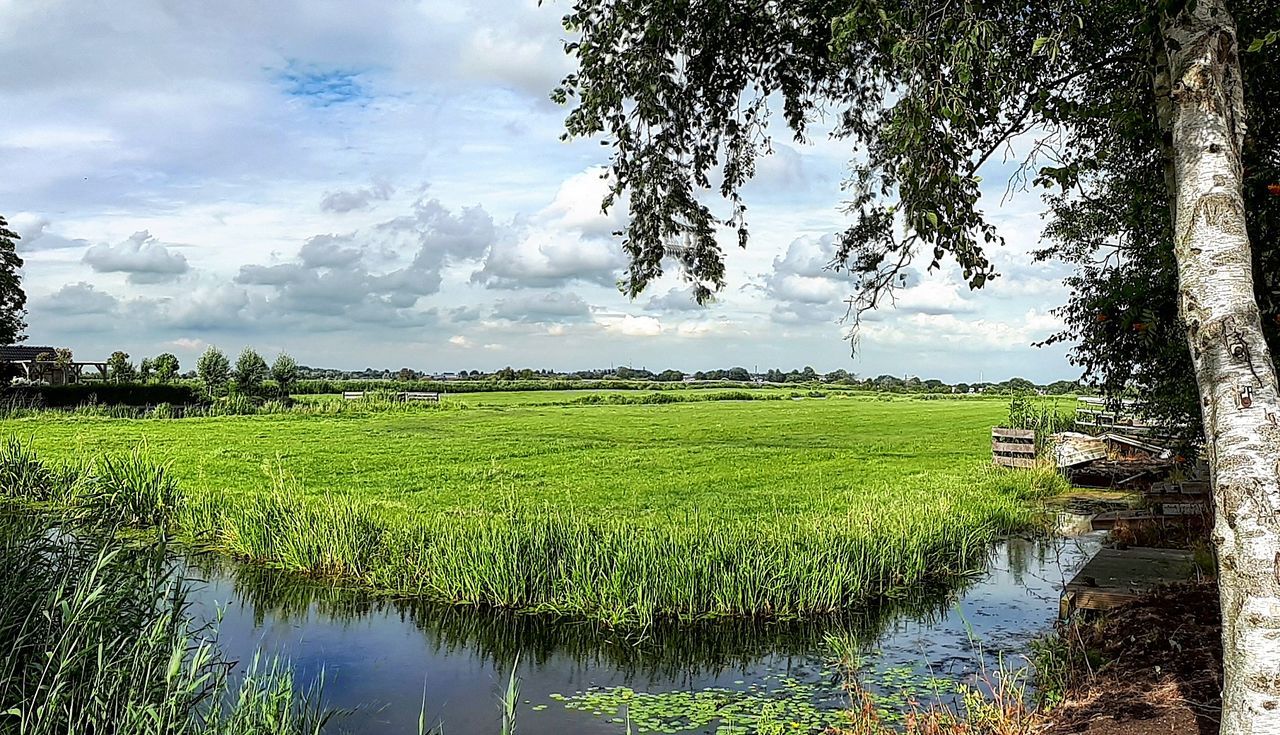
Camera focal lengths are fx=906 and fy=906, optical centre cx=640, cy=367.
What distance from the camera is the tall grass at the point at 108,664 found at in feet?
15.3

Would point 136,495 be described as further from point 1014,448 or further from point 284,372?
point 284,372

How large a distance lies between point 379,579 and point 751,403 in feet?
206

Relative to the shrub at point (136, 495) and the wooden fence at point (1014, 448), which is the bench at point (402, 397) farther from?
the wooden fence at point (1014, 448)

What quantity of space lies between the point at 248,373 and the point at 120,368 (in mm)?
15129

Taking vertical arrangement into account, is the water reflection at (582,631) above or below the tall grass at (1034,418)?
below

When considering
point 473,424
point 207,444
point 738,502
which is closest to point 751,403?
point 473,424

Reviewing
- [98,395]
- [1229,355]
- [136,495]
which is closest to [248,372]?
[98,395]

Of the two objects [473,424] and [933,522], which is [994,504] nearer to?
[933,522]

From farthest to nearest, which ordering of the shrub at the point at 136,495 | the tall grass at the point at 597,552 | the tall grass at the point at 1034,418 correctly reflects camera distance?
the tall grass at the point at 1034,418 → the shrub at the point at 136,495 → the tall grass at the point at 597,552

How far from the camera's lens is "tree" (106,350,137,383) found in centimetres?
6072

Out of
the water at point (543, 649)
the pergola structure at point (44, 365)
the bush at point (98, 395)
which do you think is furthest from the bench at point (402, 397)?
the water at point (543, 649)

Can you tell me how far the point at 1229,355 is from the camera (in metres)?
3.54

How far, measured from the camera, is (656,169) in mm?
6621

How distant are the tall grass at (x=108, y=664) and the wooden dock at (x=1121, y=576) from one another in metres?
5.88
